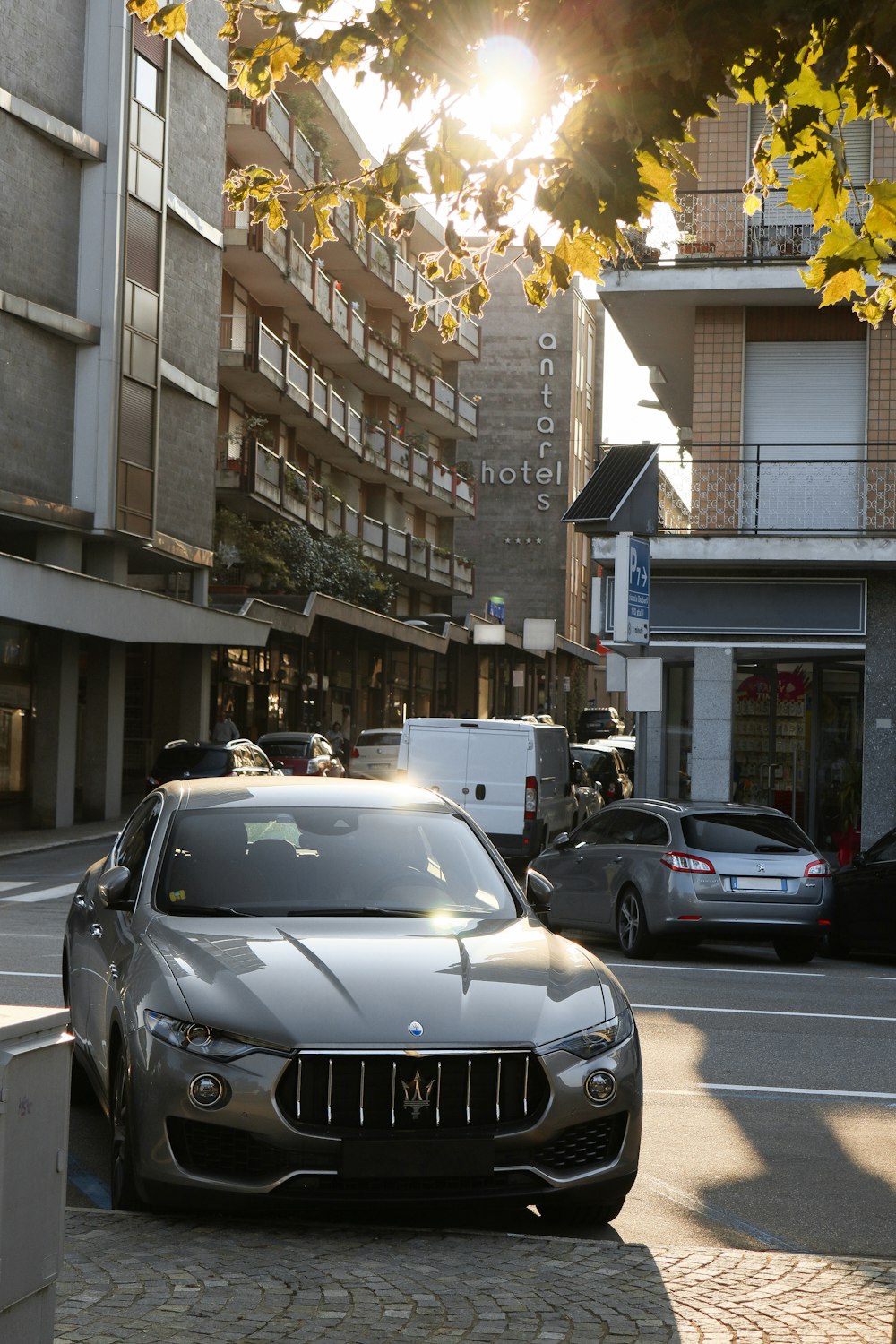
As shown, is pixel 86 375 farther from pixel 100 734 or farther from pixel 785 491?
pixel 785 491

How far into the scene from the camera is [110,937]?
7.02 metres

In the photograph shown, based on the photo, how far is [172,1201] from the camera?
5672mm

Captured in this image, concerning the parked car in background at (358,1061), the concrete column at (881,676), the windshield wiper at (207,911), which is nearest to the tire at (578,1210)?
the parked car in background at (358,1061)

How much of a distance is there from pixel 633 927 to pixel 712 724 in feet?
30.9

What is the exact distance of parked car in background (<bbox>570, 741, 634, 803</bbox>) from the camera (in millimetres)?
39625

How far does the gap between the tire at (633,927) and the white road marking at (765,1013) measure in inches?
124

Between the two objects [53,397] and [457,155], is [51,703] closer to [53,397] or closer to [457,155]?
[53,397]

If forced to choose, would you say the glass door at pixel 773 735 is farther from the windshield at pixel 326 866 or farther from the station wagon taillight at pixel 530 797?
the windshield at pixel 326 866

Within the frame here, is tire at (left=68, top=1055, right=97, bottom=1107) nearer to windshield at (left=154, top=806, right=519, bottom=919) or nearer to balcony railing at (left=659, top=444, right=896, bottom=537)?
windshield at (left=154, top=806, right=519, bottom=919)

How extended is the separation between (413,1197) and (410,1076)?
1.29ft

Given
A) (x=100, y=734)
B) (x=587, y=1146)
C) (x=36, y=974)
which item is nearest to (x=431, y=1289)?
(x=587, y=1146)

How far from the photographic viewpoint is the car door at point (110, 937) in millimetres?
6648

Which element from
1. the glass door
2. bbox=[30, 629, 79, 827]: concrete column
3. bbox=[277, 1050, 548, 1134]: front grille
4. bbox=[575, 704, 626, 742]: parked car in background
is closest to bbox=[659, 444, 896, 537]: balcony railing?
the glass door

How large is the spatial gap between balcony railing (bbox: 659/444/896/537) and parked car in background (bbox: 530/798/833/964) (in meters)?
8.79
